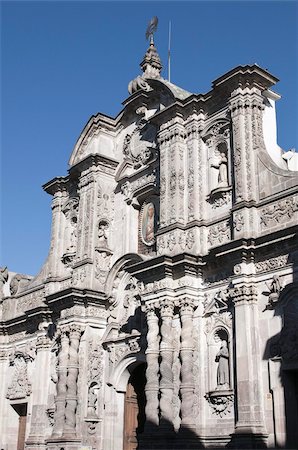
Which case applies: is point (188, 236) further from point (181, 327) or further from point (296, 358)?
point (296, 358)

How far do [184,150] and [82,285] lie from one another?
17.8ft

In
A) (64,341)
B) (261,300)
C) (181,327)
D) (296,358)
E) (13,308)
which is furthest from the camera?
(13,308)

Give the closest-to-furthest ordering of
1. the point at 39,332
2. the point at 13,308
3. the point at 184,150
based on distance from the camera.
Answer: the point at 184,150, the point at 39,332, the point at 13,308

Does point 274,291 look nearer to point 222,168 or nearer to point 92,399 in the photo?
point 222,168

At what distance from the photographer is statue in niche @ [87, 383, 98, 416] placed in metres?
18.0

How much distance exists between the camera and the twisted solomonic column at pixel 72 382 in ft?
57.9

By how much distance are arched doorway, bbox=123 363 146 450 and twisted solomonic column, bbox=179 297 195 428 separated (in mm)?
2994

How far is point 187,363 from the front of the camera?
1486cm

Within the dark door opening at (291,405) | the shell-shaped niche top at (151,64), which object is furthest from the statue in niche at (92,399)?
the shell-shaped niche top at (151,64)

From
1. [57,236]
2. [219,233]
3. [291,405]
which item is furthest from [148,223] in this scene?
[291,405]

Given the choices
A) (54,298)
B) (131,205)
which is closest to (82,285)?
(54,298)

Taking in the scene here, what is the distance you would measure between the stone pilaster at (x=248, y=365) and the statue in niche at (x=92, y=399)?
5.80m

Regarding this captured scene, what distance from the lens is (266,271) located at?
14250mm

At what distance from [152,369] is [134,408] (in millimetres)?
3086
